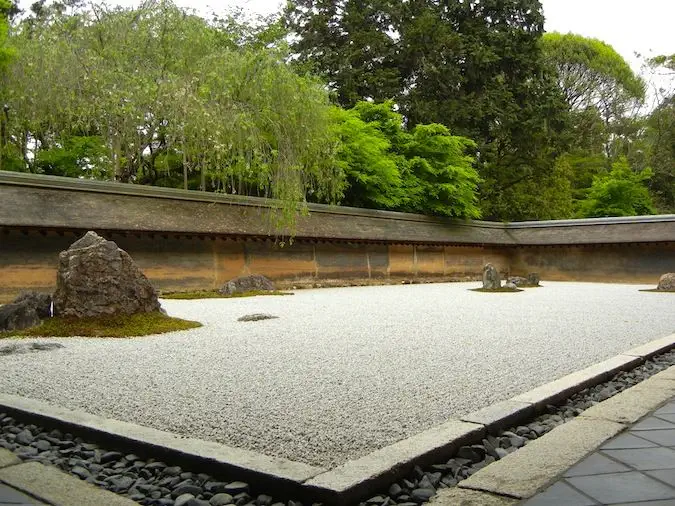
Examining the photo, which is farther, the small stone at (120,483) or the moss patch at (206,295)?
the moss patch at (206,295)

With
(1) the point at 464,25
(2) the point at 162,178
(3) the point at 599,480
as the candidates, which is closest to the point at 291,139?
(2) the point at 162,178

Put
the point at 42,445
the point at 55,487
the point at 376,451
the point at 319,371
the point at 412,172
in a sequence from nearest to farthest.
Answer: the point at 55,487 → the point at 376,451 → the point at 42,445 → the point at 319,371 → the point at 412,172

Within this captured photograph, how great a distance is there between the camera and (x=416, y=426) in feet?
9.71

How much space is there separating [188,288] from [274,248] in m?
2.54

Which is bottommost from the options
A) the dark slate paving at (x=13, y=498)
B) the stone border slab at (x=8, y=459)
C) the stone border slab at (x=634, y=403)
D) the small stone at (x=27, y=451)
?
the small stone at (x=27, y=451)

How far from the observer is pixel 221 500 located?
2.19 m

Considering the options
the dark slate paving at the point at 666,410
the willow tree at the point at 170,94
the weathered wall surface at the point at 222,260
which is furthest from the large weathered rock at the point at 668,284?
the dark slate paving at the point at 666,410

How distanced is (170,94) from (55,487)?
11.1 metres

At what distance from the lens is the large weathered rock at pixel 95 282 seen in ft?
21.5

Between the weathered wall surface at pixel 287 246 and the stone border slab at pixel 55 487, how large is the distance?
28.9 feet

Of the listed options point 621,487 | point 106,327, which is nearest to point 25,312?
point 106,327

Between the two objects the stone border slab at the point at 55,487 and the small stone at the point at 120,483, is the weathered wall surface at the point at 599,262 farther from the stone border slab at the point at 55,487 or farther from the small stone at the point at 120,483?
the stone border slab at the point at 55,487

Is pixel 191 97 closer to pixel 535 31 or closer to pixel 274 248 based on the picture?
pixel 274 248

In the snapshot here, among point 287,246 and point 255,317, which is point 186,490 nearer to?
point 255,317
